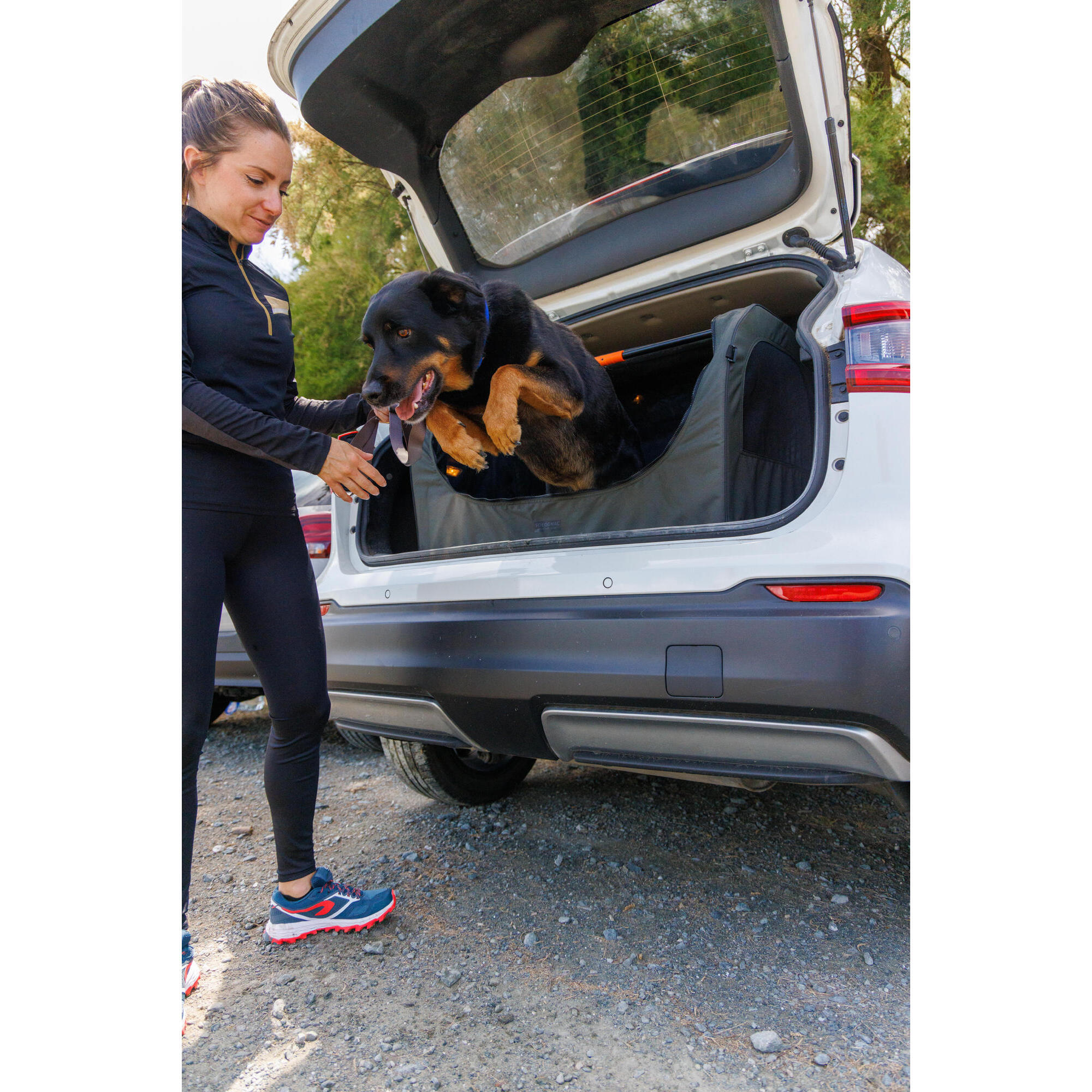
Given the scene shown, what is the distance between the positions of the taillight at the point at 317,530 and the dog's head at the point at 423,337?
1.10m

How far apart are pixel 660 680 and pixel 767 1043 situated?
0.73m

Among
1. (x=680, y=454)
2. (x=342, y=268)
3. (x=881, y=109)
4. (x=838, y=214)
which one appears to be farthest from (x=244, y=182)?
(x=342, y=268)

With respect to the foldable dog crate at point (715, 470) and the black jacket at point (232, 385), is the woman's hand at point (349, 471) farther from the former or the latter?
the foldable dog crate at point (715, 470)

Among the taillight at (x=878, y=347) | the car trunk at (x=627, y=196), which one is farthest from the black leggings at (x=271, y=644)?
the taillight at (x=878, y=347)

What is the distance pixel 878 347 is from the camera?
5.28 ft

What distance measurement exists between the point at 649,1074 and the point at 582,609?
3.01 feet

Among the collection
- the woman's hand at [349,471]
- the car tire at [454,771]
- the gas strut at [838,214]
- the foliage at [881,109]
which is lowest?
the car tire at [454,771]

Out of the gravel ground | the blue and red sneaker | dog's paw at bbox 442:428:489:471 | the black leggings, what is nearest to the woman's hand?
the black leggings

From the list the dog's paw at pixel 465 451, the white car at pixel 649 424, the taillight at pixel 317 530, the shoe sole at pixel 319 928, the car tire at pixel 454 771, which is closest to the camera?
the white car at pixel 649 424

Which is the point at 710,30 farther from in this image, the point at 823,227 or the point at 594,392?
the point at 594,392

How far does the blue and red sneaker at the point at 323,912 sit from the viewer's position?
2.00 metres

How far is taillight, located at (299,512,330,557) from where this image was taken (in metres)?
3.25

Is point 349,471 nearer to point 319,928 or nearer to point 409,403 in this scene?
point 409,403

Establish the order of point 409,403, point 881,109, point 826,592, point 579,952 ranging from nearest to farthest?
1. point 826,592
2. point 579,952
3. point 409,403
4. point 881,109
